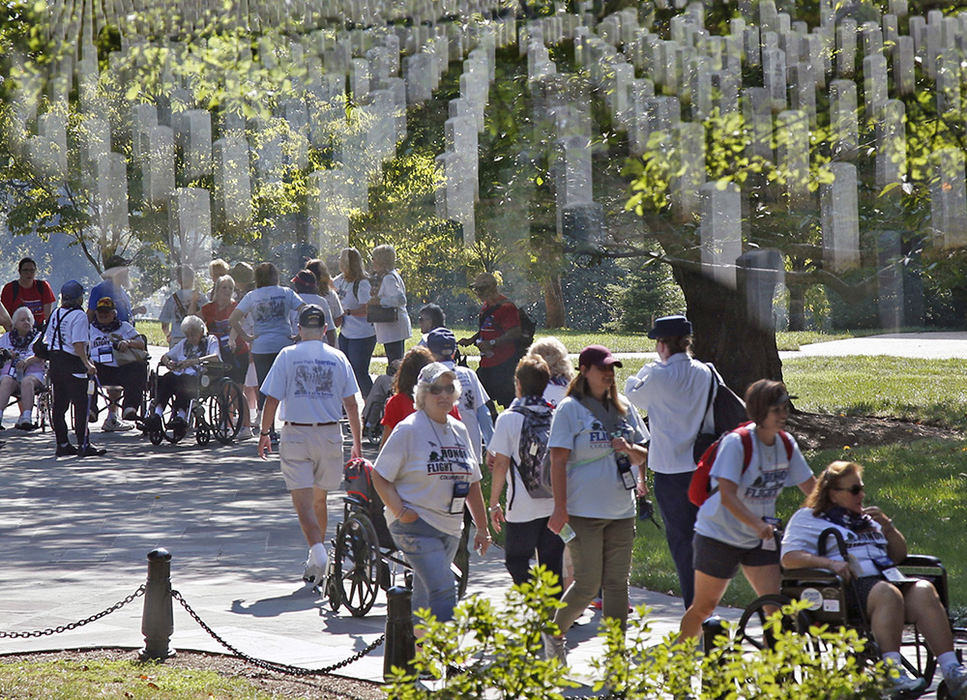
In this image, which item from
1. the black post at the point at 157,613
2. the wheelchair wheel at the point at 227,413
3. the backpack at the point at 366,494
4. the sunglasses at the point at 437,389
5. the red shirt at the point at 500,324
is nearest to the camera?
the sunglasses at the point at 437,389

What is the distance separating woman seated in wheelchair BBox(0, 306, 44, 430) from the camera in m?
16.9

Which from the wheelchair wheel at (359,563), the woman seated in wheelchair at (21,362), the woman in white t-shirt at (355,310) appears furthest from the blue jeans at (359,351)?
the wheelchair wheel at (359,563)

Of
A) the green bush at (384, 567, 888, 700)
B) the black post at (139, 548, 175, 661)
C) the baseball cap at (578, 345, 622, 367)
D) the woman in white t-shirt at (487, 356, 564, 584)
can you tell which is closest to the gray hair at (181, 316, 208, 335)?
the black post at (139, 548, 175, 661)

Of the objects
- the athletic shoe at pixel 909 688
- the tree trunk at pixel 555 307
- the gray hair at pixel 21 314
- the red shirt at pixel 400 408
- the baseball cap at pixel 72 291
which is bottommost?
the athletic shoe at pixel 909 688

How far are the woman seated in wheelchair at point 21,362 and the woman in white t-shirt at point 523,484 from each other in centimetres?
1073

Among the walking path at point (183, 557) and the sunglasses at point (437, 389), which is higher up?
the sunglasses at point (437, 389)

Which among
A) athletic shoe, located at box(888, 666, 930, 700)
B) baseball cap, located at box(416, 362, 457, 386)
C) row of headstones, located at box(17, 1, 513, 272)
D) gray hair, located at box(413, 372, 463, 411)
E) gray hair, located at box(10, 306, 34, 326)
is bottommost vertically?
athletic shoe, located at box(888, 666, 930, 700)

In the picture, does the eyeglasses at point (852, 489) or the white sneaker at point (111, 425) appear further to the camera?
the white sneaker at point (111, 425)

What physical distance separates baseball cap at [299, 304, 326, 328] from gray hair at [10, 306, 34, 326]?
29.4ft

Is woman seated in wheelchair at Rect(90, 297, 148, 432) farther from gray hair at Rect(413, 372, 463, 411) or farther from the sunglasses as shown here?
the sunglasses

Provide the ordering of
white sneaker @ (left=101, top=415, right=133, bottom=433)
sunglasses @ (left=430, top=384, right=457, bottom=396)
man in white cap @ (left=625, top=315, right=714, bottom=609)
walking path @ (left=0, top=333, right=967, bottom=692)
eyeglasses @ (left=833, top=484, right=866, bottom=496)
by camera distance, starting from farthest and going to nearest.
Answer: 1. white sneaker @ (left=101, top=415, right=133, bottom=433)
2. walking path @ (left=0, top=333, right=967, bottom=692)
3. man in white cap @ (left=625, top=315, right=714, bottom=609)
4. sunglasses @ (left=430, top=384, right=457, bottom=396)
5. eyeglasses @ (left=833, top=484, right=866, bottom=496)

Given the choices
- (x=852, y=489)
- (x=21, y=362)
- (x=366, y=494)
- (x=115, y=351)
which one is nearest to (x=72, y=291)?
(x=115, y=351)

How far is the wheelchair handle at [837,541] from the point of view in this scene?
6648 mm

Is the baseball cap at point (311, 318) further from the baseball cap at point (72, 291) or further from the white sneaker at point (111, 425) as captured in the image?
the white sneaker at point (111, 425)
